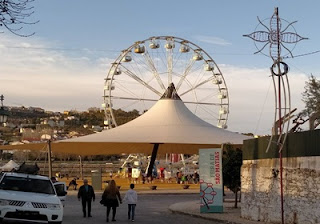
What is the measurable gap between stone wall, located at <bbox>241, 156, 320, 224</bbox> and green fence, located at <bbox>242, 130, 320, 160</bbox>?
6.2 inches

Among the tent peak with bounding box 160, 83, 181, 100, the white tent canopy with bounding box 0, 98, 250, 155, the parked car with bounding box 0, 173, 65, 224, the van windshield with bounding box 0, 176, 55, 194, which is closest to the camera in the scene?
the parked car with bounding box 0, 173, 65, 224

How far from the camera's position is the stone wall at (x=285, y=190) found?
16672 millimetres

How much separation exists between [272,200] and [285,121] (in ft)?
8.57

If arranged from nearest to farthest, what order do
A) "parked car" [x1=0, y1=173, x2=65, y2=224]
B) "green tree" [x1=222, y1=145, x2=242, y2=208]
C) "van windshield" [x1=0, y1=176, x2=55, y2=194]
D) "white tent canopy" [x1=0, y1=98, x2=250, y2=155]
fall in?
1. "parked car" [x1=0, y1=173, x2=65, y2=224]
2. "van windshield" [x1=0, y1=176, x2=55, y2=194]
3. "green tree" [x1=222, y1=145, x2=242, y2=208]
4. "white tent canopy" [x1=0, y1=98, x2=250, y2=155]

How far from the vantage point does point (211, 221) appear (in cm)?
2150

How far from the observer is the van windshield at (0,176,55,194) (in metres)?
17.4

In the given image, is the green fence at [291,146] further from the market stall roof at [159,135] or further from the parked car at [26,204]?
the market stall roof at [159,135]

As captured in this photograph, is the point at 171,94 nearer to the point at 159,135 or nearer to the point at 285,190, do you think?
the point at 159,135

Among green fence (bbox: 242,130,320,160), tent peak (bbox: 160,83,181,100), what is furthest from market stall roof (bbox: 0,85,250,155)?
green fence (bbox: 242,130,320,160)

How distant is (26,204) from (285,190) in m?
7.59

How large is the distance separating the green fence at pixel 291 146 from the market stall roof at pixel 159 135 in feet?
87.0

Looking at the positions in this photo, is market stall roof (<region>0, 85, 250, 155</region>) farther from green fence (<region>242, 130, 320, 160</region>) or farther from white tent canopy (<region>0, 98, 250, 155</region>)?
green fence (<region>242, 130, 320, 160</region>)

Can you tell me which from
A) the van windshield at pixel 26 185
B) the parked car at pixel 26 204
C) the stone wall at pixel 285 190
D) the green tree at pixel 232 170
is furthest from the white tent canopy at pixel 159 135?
the parked car at pixel 26 204

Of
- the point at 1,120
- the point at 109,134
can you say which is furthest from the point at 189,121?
the point at 1,120
